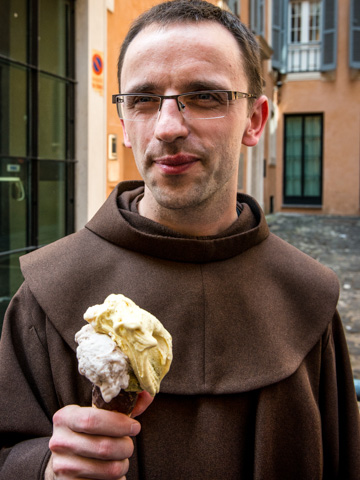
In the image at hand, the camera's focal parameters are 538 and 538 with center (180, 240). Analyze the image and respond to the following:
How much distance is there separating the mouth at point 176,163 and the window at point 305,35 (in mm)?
20293

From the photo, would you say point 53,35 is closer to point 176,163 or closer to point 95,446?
point 176,163

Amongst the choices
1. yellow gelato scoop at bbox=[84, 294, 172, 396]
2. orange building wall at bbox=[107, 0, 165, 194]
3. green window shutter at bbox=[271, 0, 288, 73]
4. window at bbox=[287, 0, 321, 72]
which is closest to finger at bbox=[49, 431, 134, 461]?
yellow gelato scoop at bbox=[84, 294, 172, 396]

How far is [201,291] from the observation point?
1573 mm

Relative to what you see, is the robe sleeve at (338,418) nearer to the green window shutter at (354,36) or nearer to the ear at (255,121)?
the ear at (255,121)

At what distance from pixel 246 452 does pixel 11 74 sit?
4.05 meters

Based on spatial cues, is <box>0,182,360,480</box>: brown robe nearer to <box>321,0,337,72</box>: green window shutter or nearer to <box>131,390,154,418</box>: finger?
<box>131,390,154,418</box>: finger

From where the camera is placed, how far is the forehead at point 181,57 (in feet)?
4.98

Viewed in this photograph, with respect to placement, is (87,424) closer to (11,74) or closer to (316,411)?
(316,411)

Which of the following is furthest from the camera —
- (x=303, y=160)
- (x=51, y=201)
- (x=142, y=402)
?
(x=303, y=160)

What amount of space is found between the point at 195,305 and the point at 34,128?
12.6 ft

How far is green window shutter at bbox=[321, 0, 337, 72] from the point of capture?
768 inches

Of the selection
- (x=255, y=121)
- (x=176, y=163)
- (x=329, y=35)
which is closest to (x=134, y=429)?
(x=176, y=163)

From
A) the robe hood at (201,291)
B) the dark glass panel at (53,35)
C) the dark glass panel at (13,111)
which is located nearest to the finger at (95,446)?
the robe hood at (201,291)

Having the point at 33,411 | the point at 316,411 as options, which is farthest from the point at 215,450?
the point at 33,411
